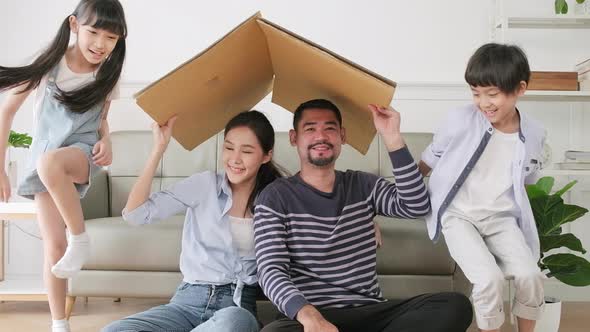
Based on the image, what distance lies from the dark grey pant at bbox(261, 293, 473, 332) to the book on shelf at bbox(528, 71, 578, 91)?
63.4 inches

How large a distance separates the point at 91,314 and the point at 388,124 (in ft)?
5.24

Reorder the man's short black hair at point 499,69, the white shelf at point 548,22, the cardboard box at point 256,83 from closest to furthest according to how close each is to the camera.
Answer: the cardboard box at point 256,83 < the man's short black hair at point 499,69 < the white shelf at point 548,22

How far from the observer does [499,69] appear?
1721 millimetres

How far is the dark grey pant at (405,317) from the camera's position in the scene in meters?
1.51

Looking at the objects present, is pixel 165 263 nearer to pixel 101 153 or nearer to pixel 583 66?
pixel 101 153

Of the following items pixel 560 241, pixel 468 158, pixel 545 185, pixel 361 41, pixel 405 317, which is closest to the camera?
pixel 405 317

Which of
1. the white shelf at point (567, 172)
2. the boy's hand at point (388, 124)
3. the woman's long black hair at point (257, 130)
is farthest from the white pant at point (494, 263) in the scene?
the white shelf at point (567, 172)

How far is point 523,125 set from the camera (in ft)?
5.96

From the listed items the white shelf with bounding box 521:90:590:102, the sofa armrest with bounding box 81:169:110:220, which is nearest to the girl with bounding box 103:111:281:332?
the sofa armrest with bounding box 81:169:110:220

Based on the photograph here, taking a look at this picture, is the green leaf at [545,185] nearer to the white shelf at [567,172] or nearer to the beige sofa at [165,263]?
the beige sofa at [165,263]

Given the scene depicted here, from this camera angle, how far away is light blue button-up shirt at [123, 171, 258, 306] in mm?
1723

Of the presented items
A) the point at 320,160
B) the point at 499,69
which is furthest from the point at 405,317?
the point at 499,69

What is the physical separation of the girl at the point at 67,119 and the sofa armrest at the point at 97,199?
0.61 m

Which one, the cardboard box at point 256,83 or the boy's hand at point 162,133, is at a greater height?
the cardboard box at point 256,83
